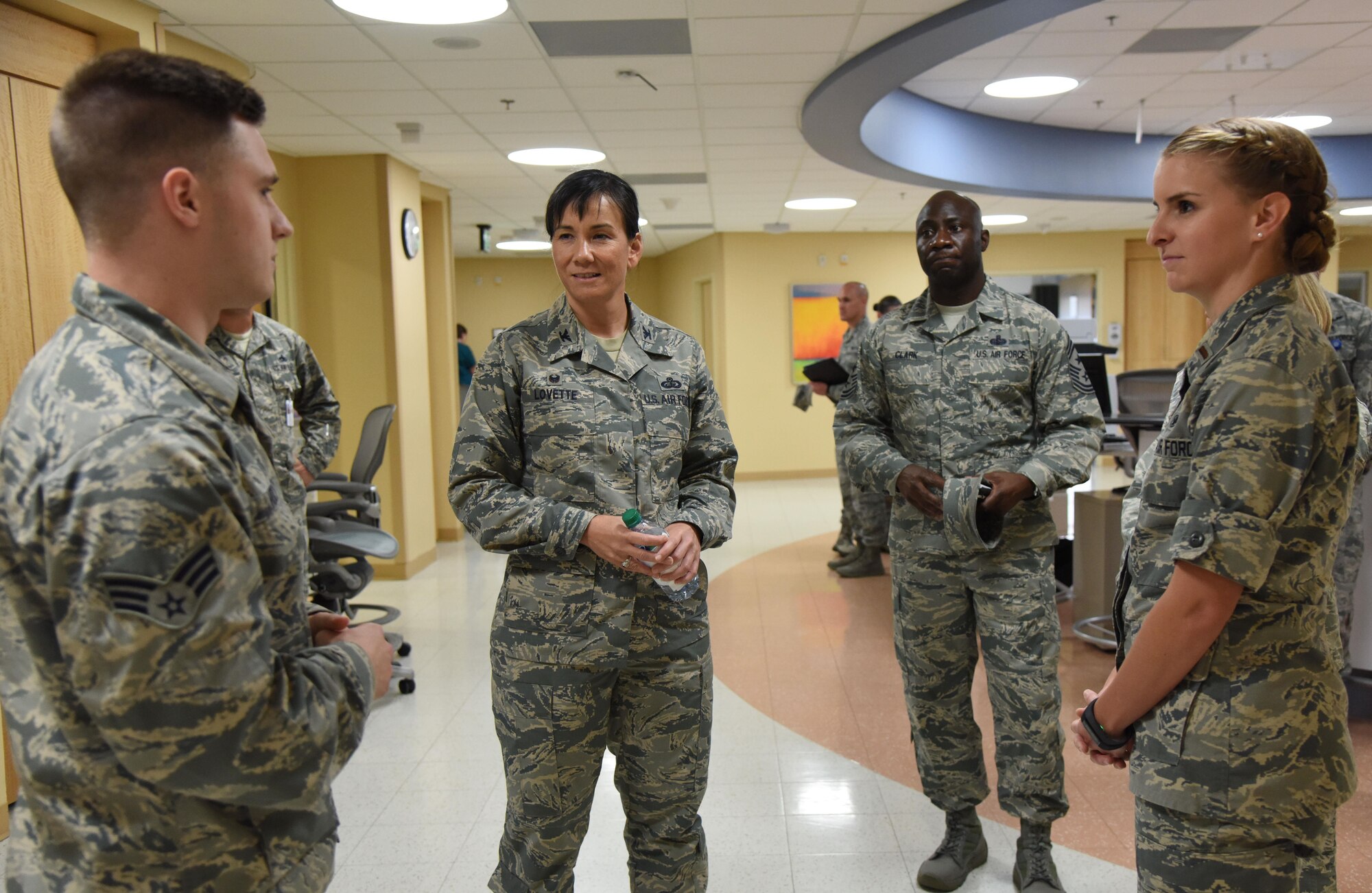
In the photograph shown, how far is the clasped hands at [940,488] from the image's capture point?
8.00 feet

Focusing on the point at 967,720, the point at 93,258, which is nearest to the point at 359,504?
the point at 967,720

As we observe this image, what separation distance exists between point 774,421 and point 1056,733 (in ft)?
33.4

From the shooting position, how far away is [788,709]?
418 centimetres

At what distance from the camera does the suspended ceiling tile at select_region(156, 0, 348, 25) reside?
403 cm

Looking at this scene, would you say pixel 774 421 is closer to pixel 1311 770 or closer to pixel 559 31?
pixel 559 31

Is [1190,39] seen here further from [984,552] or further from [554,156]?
[984,552]

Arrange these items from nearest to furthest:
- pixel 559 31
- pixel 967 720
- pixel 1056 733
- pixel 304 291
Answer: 1. pixel 1056 733
2. pixel 967 720
3. pixel 559 31
4. pixel 304 291

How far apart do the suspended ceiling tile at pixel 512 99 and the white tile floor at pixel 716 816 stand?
3.20 metres

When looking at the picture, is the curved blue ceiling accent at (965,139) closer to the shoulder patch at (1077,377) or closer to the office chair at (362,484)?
the shoulder patch at (1077,377)

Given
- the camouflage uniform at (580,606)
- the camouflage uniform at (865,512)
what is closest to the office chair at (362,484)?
the camouflage uniform at (580,606)

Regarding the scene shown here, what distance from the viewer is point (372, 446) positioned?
15.4 feet

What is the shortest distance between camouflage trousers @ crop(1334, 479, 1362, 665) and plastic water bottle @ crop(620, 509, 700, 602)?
2.91 meters

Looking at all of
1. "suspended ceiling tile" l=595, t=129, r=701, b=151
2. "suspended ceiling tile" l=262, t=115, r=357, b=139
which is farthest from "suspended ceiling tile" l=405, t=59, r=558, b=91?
"suspended ceiling tile" l=595, t=129, r=701, b=151

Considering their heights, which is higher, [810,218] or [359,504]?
[810,218]
